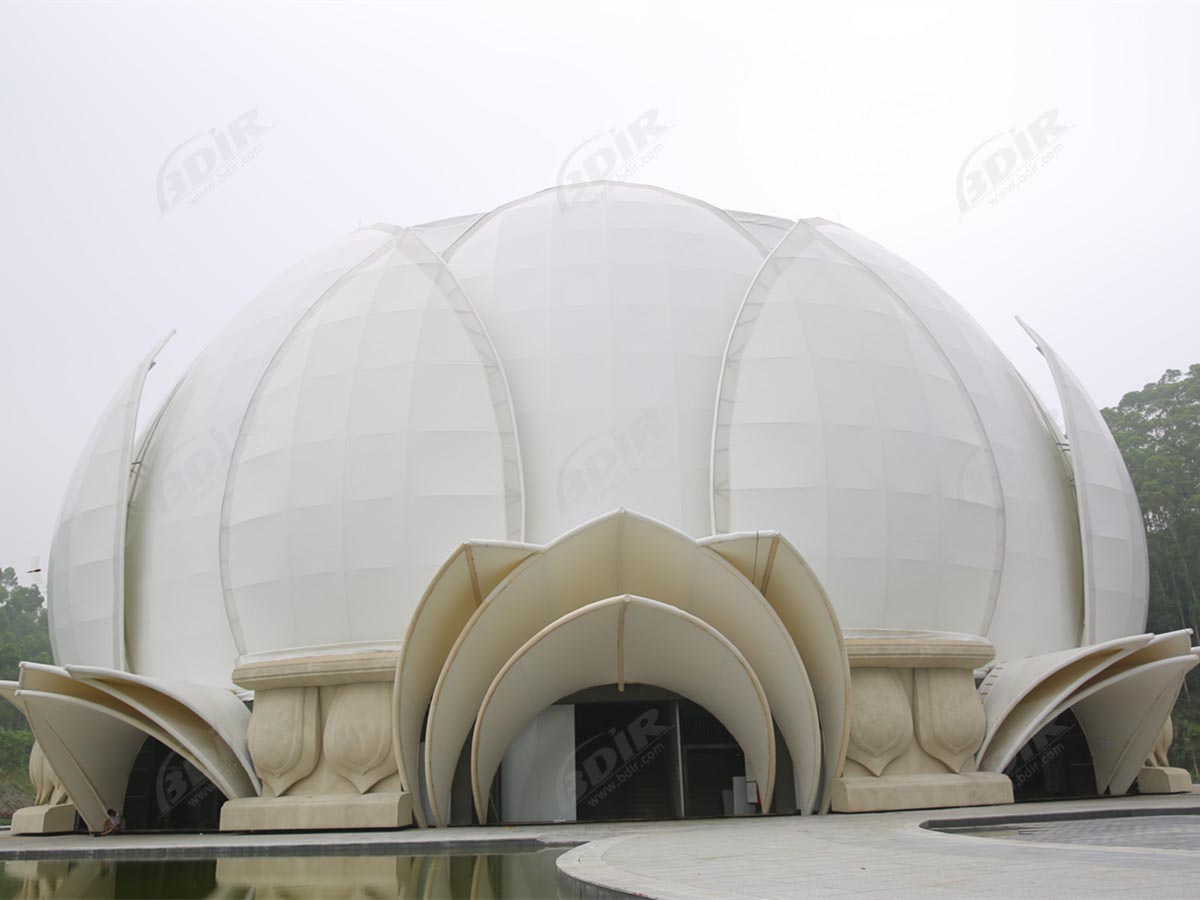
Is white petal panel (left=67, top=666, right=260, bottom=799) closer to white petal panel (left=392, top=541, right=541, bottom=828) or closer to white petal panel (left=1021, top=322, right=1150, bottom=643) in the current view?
white petal panel (left=392, top=541, right=541, bottom=828)

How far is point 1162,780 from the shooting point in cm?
2088

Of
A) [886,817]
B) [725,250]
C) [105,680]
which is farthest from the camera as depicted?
[725,250]

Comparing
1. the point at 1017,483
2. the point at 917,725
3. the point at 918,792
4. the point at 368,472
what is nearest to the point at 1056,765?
the point at 1017,483

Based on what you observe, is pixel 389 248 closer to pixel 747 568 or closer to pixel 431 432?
pixel 431 432

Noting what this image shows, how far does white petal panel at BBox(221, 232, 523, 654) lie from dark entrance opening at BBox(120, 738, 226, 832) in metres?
4.39

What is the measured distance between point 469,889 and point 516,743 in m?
10.1

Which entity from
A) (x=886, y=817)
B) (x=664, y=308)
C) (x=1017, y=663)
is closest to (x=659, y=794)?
(x=886, y=817)

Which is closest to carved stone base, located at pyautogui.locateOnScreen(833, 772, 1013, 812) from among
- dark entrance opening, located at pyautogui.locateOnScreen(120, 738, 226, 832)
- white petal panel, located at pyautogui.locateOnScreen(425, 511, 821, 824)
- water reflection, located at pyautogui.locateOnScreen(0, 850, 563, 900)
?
white petal panel, located at pyautogui.locateOnScreen(425, 511, 821, 824)

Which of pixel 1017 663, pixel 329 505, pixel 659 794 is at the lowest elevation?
pixel 659 794

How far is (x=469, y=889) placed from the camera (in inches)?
328

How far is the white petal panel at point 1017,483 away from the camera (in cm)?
2033

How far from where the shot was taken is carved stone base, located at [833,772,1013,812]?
53.3ft

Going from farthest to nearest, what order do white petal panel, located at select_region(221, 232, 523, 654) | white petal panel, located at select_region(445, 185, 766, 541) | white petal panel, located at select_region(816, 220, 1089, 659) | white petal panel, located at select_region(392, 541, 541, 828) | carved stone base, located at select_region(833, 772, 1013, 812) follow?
white petal panel, located at select_region(816, 220, 1089, 659) → white petal panel, located at select_region(445, 185, 766, 541) → white petal panel, located at select_region(221, 232, 523, 654) → carved stone base, located at select_region(833, 772, 1013, 812) → white petal panel, located at select_region(392, 541, 541, 828)

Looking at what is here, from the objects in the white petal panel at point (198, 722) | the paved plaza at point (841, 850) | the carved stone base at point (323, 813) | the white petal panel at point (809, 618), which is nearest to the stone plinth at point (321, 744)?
the carved stone base at point (323, 813)
